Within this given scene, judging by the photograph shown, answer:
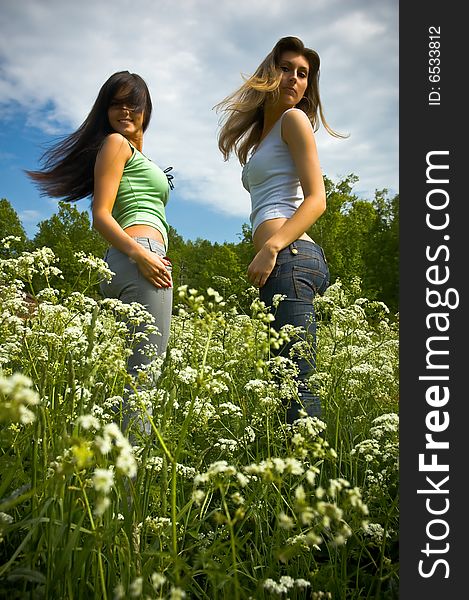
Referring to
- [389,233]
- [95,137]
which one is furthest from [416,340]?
[389,233]

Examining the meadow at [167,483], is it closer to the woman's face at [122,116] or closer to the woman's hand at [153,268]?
the woman's hand at [153,268]

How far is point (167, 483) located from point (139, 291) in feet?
5.40

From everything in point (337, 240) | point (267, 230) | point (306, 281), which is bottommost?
point (306, 281)

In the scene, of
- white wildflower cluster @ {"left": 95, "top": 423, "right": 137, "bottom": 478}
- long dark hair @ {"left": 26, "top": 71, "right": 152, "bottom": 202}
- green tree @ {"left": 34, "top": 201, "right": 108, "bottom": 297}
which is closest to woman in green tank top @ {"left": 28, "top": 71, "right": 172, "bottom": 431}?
long dark hair @ {"left": 26, "top": 71, "right": 152, "bottom": 202}

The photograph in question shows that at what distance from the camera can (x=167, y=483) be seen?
1856mm

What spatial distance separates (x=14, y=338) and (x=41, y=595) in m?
1.64

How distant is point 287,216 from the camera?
3.23 m

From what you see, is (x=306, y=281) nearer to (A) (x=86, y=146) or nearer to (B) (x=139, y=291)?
(B) (x=139, y=291)

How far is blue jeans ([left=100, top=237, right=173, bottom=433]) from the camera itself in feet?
10.8

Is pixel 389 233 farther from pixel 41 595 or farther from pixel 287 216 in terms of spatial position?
pixel 41 595

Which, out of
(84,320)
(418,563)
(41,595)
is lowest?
(41,595)

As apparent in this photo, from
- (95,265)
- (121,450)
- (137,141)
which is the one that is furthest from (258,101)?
(121,450)

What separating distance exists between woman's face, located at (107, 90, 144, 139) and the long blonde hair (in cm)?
63

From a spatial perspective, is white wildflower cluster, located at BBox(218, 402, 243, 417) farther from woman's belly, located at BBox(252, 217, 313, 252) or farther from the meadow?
woman's belly, located at BBox(252, 217, 313, 252)
